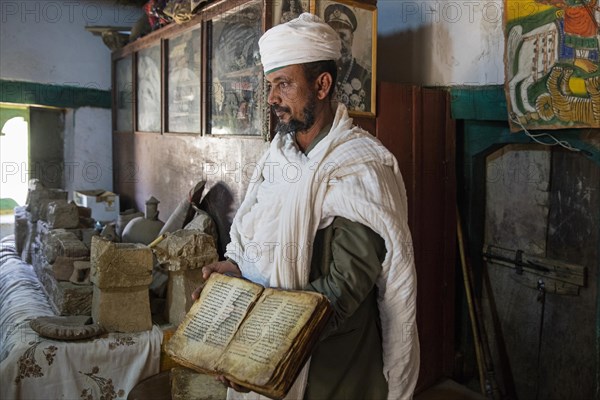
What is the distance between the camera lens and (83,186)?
5699 millimetres

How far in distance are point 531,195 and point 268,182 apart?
1.91m

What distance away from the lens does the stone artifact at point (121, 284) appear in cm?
260

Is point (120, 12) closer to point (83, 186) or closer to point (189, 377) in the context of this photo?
point (83, 186)

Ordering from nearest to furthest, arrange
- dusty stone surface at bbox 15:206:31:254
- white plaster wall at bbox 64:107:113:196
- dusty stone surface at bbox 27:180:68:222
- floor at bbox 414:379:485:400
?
floor at bbox 414:379:485:400, dusty stone surface at bbox 27:180:68:222, dusty stone surface at bbox 15:206:31:254, white plaster wall at bbox 64:107:113:196

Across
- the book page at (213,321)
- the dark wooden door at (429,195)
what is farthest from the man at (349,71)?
the book page at (213,321)

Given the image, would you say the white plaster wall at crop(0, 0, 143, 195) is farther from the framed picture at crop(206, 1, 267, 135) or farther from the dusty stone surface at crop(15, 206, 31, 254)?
the framed picture at crop(206, 1, 267, 135)

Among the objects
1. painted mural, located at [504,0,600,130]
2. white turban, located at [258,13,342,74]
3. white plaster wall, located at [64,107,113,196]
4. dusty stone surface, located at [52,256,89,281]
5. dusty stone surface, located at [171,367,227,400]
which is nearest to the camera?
white turban, located at [258,13,342,74]

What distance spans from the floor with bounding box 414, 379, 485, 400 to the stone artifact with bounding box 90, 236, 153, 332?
1.72 meters

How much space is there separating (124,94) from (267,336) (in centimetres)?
445

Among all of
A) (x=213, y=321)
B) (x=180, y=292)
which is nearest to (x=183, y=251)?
(x=180, y=292)

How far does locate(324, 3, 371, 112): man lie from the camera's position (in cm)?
285

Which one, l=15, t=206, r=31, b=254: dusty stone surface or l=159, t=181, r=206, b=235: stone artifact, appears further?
l=15, t=206, r=31, b=254: dusty stone surface

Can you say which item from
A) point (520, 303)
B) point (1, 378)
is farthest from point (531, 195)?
point (1, 378)

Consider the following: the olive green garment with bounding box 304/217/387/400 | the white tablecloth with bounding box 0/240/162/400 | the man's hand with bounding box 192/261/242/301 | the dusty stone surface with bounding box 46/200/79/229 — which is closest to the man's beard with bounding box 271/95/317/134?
the olive green garment with bounding box 304/217/387/400
